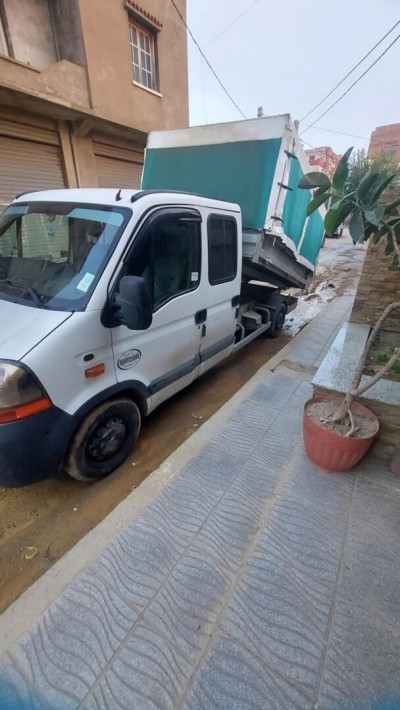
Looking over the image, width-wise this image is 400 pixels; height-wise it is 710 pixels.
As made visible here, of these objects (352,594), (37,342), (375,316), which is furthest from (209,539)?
(375,316)

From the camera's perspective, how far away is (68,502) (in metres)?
2.33

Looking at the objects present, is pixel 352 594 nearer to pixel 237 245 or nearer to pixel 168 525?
pixel 168 525

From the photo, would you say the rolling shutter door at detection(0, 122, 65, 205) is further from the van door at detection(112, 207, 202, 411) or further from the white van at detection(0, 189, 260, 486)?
the van door at detection(112, 207, 202, 411)

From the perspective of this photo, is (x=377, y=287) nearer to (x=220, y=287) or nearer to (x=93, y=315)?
(x=220, y=287)

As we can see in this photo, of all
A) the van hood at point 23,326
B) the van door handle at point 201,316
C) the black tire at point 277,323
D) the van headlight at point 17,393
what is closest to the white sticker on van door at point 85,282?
the van hood at point 23,326

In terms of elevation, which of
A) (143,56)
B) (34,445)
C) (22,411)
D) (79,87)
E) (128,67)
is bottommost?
(34,445)

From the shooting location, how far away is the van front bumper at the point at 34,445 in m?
1.78

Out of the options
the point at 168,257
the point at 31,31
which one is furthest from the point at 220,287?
the point at 31,31

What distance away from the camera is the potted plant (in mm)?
1902

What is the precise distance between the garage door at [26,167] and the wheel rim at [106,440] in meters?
5.64

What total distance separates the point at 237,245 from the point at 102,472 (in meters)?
2.71

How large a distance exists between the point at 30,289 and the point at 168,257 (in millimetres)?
1083

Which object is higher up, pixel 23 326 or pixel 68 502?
pixel 23 326

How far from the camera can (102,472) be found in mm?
2445
